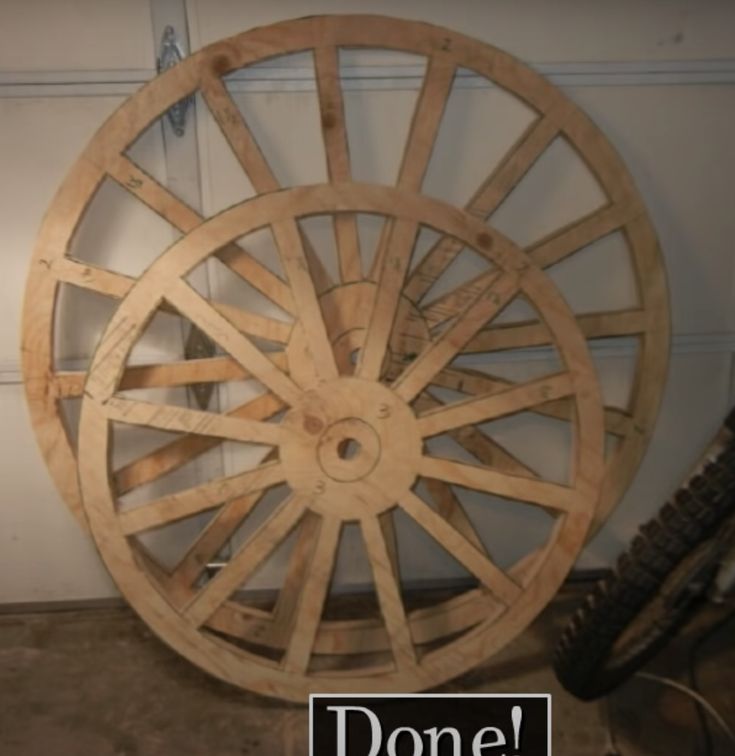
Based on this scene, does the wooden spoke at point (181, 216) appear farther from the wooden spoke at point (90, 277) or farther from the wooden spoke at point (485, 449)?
the wooden spoke at point (485, 449)

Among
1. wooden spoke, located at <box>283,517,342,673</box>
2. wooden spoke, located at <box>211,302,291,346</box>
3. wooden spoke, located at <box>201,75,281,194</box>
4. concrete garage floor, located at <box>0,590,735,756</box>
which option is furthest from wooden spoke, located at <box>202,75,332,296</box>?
concrete garage floor, located at <box>0,590,735,756</box>

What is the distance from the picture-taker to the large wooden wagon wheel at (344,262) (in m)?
1.41

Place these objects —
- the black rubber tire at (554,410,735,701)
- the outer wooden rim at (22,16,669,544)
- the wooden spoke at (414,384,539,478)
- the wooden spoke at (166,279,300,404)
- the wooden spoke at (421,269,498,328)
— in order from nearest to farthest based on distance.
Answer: the black rubber tire at (554,410,735,701) → the wooden spoke at (166,279,300,404) → the outer wooden rim at (22,16,669,544) → the wooden spoke at (421,269,498,328) → the wooden spoke at (414,384,539,478)

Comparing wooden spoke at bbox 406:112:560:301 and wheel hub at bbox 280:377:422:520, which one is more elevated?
wooden spoke at bbox 406:112:560:301

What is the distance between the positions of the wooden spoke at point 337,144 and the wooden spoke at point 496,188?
12 cm

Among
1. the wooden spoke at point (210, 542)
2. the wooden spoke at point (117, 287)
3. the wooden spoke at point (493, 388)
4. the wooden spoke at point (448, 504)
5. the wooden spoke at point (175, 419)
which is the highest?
the wooden spoke at point (117, 287)

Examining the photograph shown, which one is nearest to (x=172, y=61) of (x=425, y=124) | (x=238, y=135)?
(x=238, y=135)

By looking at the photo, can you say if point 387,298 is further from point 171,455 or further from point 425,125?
point 171,455

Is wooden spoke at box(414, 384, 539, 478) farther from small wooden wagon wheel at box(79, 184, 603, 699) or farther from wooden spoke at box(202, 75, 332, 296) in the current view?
wooden spoke at box(202, 75, 332, 296)

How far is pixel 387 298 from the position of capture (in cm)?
133

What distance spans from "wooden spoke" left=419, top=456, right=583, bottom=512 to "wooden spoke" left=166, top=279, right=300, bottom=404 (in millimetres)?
257

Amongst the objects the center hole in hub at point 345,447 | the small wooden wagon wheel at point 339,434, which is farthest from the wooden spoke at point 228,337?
the center hole in hub at point 345,447

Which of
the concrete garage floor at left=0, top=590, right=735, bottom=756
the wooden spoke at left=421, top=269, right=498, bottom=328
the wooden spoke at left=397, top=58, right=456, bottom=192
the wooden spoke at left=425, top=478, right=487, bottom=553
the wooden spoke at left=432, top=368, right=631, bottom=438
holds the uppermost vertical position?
the wooden spoke at left=397, top=58, right=456, bottom=192

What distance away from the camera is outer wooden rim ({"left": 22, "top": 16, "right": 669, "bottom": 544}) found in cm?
141
